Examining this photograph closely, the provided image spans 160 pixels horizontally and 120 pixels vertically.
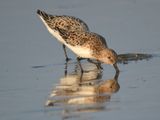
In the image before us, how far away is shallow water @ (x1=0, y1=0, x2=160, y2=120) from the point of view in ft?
34.7

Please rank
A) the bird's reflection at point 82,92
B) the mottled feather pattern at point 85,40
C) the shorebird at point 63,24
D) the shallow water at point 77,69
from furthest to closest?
the shorebird at point 63,24 → the mottled feather pattern at point 85,40 → the bird's reflection at point 82,92 → the shallow water at point 77,69

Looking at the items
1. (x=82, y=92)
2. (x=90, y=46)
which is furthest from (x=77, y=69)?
(x=82, y=92)

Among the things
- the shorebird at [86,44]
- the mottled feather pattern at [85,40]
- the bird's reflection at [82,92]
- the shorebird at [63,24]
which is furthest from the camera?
the shorebird at [63,24]

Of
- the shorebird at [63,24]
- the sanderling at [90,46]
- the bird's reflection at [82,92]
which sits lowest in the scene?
the bird's reflection at [82,92]

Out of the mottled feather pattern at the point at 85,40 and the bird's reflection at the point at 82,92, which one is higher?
the mottled feather pattern at the point at 85,40

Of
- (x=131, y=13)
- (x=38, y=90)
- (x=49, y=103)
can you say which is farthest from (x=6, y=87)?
(x=131, y=13)

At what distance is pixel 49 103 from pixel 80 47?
315 cm

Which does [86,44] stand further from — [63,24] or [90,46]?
[63,24]

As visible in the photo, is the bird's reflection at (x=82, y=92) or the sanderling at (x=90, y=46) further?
the sanderling at (x=90, y=46)

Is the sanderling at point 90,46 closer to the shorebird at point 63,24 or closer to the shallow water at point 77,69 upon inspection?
the shallow water at point 77,69

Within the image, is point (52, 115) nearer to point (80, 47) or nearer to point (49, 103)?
point (49, 103)

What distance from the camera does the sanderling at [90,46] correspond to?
13664mm

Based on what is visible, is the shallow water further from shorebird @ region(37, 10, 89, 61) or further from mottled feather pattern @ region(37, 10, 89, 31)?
mottled feather pattern @ region(37, 10, 89, 31)

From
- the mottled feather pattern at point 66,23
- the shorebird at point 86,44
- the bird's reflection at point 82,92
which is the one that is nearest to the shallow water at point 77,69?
the bird's reflection at point 82,92
